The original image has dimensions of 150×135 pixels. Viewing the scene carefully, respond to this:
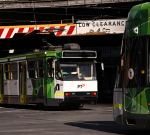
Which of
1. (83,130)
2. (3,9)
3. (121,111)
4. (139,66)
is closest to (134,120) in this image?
(121,111)

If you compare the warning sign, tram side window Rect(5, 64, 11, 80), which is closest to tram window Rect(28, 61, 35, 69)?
tram side window Rect(5, 64, 11, 80)

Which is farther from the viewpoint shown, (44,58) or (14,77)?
(14,77)

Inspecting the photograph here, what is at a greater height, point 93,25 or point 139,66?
point 93,25

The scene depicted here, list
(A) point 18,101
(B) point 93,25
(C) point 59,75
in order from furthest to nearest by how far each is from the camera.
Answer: (B) point 93,25
(A) point 18,101
(C) point 59,75

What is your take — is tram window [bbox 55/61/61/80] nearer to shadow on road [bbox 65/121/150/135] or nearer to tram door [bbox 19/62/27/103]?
tram door [bbox 19/62/27/103]

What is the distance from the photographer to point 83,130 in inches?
446

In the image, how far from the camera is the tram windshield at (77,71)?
1872cm

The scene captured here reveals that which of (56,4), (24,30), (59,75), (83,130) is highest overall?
(56,4)

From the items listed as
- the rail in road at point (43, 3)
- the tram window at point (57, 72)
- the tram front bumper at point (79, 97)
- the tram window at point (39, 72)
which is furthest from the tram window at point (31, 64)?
the rail in road at point (43, 3)

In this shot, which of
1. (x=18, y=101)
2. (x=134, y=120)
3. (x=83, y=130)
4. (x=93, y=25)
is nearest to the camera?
(x=134, y=120)

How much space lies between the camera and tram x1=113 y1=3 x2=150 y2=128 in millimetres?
9094

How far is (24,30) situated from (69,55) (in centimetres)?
708

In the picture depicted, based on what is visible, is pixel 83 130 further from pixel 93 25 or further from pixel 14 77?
pixel 93 25

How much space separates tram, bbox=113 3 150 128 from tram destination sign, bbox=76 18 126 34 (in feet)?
49.5
